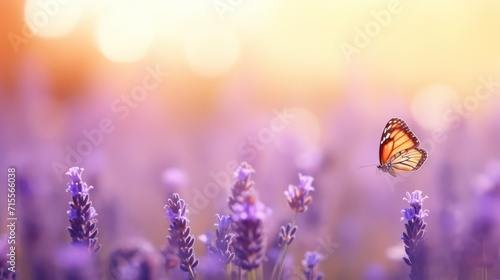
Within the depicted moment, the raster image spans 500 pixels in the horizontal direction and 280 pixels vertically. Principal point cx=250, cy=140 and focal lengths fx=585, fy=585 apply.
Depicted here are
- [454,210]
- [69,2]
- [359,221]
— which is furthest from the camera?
[69,2]

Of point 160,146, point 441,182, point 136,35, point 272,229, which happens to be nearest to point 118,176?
point 160,146

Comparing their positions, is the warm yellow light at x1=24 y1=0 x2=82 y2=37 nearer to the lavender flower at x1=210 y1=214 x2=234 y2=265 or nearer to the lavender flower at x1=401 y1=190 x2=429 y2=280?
the lavender flower at x1=210 y1=214 x2=234 y2=265

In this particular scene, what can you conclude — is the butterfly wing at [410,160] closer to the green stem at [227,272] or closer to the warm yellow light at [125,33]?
the green stem at [227,272]

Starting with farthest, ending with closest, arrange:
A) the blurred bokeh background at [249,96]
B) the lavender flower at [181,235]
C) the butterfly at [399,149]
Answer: the blurred bokeh background at [249,96] → the butterfly at [399,149] → the lavender flower at [181,235]

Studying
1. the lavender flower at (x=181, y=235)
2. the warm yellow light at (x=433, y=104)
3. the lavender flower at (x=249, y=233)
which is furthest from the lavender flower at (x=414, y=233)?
the warm yellow light at (x=433, y=104)

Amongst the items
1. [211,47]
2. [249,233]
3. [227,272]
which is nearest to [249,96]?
[211,47]

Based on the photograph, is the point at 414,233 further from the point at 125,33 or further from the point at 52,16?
the point at 52,16

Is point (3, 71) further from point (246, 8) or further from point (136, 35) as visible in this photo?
point (246, 8)
